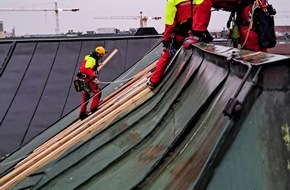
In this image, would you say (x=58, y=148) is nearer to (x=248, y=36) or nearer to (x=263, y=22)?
(x=248, y=36)

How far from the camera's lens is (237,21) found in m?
6.38

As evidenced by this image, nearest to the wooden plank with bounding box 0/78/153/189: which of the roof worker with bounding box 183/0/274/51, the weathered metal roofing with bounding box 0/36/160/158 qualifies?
the roof worker with bounding box 183/0/274/51

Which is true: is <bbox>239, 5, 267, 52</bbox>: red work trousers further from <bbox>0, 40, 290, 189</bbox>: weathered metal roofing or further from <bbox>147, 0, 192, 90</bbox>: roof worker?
<bbox>147, 0, 192, 90</bbox>: roof worker

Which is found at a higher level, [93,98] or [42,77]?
[93,98]

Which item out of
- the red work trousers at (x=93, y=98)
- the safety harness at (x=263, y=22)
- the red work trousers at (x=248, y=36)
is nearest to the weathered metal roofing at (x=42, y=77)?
the red work trousers at (x=93, y=98)

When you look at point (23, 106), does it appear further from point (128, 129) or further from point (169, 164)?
point (169, 164)

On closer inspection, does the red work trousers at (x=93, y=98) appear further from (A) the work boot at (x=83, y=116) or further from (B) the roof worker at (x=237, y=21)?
(B) the roof worker at (x=237, y=21)

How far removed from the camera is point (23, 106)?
40.5ft

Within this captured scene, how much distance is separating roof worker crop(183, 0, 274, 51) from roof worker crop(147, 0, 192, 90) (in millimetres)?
986

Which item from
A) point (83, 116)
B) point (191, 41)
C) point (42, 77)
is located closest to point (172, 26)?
point (191, 41)

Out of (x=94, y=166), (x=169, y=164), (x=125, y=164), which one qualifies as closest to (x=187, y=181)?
(x=169, y=164)

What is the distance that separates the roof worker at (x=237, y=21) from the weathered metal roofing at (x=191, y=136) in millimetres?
313

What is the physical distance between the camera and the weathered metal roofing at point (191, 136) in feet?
9.31

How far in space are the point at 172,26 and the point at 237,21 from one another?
1213 mm
